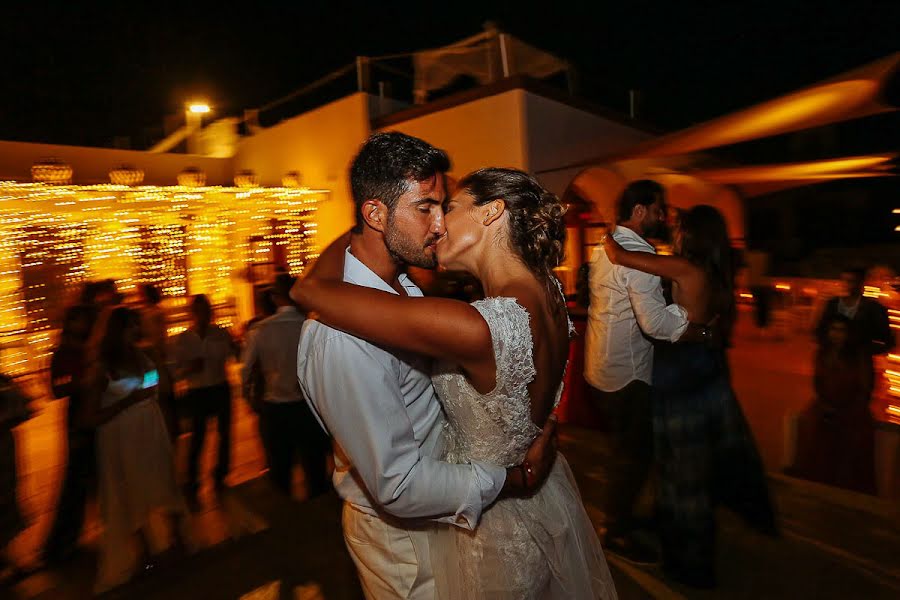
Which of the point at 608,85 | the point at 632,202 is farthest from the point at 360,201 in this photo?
the point at 608,85

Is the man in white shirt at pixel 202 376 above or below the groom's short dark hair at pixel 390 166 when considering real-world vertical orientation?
below

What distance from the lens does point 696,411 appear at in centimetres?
270

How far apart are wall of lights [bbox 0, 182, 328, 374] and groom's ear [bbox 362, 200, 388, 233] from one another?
283 inches

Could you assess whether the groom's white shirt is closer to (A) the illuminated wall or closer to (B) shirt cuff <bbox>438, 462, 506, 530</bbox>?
(B) shirt cuff <bbox>438, 462, 506, 530</bbox>

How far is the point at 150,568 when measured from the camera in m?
3.21

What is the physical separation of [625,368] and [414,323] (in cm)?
201

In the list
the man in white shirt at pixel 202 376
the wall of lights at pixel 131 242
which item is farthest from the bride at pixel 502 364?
the wall of lights at pixel 131 242

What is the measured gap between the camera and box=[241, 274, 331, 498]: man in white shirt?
3.73 metres

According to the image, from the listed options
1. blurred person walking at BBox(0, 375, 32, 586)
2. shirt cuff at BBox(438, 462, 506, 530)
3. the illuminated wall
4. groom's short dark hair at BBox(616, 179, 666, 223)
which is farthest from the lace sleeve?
the illuminated wall

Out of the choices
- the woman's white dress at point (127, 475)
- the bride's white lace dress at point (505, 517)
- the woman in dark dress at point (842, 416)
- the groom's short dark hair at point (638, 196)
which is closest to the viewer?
the bride's white lace dress at point (505, 517)

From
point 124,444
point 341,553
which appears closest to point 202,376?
point 124,444

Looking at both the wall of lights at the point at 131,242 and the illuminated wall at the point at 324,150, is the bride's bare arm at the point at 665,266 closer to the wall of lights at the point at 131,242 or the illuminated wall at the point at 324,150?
the illuminated wall at the point at 324,150

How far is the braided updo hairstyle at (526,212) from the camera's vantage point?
4.95 ft

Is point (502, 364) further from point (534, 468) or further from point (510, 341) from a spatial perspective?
point (534, 468)
